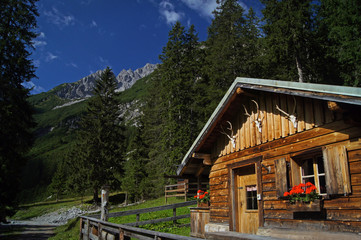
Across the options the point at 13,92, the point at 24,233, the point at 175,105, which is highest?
the point at 175,105

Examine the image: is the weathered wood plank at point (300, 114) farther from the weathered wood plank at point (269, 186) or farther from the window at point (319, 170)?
the weathered wood plank at point (269, 186)

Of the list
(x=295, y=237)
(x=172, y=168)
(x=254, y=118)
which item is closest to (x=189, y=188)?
(x=172, y=168)

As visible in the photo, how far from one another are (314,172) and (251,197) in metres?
2.74

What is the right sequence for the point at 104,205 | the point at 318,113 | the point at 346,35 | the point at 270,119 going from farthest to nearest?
the point at 346,35
the point at 104,205
the point at 270,119
the point at 318,113

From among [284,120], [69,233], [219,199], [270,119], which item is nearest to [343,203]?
[284,120]

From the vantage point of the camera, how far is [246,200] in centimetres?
934

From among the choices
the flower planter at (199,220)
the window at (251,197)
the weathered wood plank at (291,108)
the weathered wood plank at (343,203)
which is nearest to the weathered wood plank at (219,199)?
the flower planter at (199,220)

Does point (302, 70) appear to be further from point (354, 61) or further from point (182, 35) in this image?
point (182, 35)

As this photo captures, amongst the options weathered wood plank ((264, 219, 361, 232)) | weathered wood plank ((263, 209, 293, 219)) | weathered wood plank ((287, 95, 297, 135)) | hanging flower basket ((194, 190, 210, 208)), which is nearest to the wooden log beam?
hanging flower basket ((194, 190, 210, 208))

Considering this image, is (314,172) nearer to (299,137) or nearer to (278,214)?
(299,137)

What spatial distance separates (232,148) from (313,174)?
3393mm

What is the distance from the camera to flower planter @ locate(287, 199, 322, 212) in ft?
20.4

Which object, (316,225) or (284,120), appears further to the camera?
(284,120)

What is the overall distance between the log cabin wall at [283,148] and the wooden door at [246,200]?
0.37 meters
